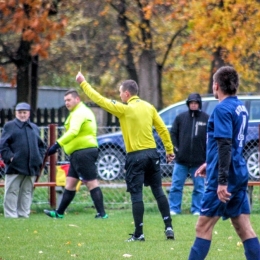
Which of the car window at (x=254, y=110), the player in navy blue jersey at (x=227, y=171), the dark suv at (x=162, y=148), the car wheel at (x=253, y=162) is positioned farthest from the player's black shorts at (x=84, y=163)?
the car window at (x=254, y=110)

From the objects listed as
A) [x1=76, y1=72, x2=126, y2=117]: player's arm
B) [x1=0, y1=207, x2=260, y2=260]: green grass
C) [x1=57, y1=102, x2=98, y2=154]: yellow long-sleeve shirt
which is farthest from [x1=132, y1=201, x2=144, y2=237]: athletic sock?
[x1=57, y1=102, x2=98, y2=154]: yellow long-sleeve shirt

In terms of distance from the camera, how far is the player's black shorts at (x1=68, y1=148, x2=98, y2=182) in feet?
38.3

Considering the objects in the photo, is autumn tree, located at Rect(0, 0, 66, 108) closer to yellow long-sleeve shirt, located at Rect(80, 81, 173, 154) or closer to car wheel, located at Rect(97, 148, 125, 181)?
car wheel, located at Rect(97, 148, 125, 181)

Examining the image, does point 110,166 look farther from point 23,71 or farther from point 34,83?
point 34,83

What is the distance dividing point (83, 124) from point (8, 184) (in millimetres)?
1745

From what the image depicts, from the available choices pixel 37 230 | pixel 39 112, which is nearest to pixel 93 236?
pixel 37 230

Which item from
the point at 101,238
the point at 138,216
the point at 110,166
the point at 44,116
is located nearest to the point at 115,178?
the point at 110,166

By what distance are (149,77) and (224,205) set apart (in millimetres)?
15150

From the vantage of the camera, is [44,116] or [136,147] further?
[44,116]

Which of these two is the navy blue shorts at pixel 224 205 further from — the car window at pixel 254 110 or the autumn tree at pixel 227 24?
the autumn tree at pixel 227 24

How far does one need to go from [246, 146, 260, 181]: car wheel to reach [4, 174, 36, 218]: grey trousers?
14.0 ft

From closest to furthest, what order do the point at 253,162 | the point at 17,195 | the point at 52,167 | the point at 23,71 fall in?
the point at 17,195, the point at 52,167, the point at 253,162, the point at 23,71

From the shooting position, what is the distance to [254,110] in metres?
17.5

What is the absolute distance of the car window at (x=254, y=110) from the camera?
687 inches
